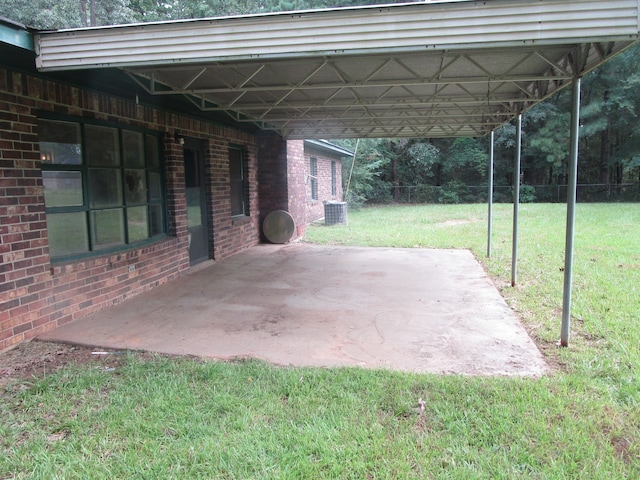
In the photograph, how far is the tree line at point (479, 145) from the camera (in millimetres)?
22069

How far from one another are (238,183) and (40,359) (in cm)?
661

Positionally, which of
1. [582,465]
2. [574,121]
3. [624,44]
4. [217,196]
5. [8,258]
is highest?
[624,44]

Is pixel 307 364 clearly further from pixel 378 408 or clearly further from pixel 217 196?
pixel 217 196

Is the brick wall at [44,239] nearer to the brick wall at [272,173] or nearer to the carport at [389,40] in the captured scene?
the carport at [389,40]

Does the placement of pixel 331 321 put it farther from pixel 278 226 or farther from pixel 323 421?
pixel 278 226

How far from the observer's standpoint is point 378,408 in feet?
10.2

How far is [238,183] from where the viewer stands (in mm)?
10148

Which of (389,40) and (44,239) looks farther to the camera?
(44,239)

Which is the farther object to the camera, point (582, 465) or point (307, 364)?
point (307, 364)

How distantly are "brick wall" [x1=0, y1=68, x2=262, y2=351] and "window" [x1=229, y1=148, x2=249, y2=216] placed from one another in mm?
2723

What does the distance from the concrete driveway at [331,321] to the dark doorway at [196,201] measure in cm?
53

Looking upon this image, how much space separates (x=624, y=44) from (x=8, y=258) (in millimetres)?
5549

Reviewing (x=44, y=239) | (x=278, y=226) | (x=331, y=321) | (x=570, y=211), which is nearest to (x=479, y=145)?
(x=278, y=226)

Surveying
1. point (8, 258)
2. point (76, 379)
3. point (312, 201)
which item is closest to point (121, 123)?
point (8, 258)
